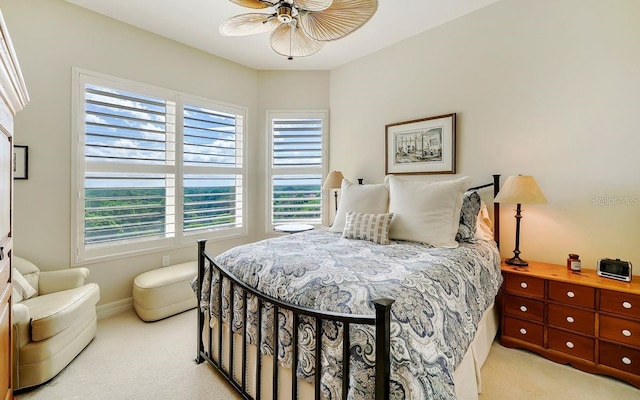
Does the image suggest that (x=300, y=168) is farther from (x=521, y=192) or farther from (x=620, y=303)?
(x=620, y=303)

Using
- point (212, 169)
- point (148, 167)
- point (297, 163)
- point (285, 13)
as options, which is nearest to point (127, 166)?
point (148, 167)

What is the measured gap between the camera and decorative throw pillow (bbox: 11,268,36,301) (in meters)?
1.96

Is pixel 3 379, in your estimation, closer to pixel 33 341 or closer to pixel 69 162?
pixel 33 341

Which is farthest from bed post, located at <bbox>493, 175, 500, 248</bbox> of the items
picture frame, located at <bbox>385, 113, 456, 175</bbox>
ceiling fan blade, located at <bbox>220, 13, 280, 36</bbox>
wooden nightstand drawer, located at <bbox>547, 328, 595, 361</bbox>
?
ceiling fan blade, located at <bbox>220, 13, 280, 36</bbox>

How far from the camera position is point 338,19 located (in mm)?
1759

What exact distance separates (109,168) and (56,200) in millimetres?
485

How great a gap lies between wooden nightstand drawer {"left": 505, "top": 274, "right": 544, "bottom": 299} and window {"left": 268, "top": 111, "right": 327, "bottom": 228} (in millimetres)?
2359

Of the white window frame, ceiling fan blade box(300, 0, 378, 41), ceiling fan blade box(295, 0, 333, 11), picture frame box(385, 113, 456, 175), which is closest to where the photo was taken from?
ceiling fan blade box(295, 0, 333, 11)

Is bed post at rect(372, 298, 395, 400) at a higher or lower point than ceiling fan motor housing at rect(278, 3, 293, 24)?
lower

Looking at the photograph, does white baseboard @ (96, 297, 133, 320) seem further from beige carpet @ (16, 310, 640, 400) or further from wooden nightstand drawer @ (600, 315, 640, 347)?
wooden nightstand drawer @ (600, 315, 640, 347)

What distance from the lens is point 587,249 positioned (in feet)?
7.18

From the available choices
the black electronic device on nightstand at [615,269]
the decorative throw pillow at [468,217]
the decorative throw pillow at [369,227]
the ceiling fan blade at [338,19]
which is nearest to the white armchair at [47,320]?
the decorative throw pillow at [369,227]

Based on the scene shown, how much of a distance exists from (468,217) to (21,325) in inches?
122

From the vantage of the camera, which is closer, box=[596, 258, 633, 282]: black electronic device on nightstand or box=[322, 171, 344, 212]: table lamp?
box=[596, 258, 633, 282]: black electronic device on nightstand
